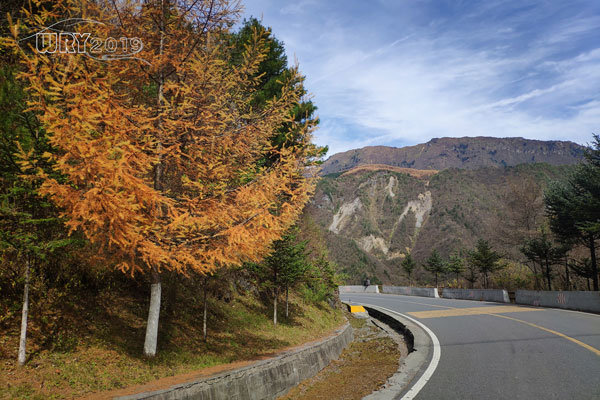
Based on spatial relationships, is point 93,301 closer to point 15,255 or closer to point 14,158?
point 15,255

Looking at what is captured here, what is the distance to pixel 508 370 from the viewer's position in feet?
19.1

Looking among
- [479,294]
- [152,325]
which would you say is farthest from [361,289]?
[152,325]

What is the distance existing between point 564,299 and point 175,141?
62.7 feet

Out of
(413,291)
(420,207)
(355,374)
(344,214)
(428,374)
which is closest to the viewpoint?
(428,374)

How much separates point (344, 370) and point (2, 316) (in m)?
7.19

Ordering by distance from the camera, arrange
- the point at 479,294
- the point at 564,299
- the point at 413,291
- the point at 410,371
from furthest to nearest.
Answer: the point at 413,291 → the point at 479,294 → the point at 564,299 → the point at 410,371

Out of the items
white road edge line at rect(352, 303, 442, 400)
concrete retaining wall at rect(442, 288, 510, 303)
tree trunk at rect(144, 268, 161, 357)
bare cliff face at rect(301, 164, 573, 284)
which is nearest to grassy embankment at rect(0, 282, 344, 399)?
tree trunk at rect(144, 268, 161, 357)

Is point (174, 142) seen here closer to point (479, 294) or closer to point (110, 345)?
point (110, 345)

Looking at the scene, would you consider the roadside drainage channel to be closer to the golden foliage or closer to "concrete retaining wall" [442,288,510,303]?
the golden foliage

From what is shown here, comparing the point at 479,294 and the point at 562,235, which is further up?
the point at 562,235

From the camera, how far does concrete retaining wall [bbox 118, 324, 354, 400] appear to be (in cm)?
457

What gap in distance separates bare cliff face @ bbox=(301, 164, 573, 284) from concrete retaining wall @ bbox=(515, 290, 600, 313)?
2427 inches

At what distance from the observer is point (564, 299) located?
53.3ft

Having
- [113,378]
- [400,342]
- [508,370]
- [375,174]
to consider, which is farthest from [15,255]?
[375,174]
